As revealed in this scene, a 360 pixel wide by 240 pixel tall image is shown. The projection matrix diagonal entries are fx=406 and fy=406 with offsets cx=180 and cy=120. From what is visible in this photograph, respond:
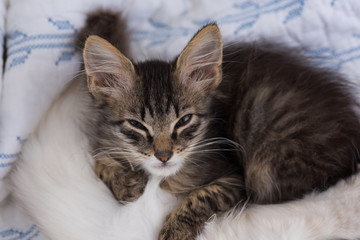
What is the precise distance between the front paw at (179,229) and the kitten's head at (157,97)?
0.54 ft

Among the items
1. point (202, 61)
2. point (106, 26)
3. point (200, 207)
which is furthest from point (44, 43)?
point (200, 207)

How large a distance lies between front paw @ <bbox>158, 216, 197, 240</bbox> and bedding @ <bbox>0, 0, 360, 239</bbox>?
0.18ft

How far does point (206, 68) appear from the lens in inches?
56.9

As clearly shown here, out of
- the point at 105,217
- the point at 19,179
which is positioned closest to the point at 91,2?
the point at 19,179

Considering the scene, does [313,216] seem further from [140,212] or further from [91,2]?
[91,2]

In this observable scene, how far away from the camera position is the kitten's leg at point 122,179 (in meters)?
1.47

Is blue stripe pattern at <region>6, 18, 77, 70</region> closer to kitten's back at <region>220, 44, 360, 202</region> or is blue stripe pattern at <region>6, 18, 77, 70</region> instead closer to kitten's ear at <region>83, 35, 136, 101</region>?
kitten's ear at <region>83, 35, 136, 101</region>

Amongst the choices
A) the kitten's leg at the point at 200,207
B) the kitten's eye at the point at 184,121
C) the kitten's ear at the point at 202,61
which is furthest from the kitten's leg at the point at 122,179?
the kitten's ear at the point at 202,61

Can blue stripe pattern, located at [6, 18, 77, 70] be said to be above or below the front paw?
above

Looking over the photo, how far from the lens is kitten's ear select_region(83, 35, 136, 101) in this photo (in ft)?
4.34

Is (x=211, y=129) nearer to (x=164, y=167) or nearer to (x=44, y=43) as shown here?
(x=164, y=167)

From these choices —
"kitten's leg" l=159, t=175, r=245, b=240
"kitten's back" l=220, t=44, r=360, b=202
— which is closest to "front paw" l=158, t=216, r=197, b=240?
"kitten's leg" l=159, t=175, r=245, b=240

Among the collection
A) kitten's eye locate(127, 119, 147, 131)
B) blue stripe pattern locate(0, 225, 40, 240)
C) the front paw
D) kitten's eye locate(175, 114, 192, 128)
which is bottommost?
blue stripe pattern locate(0, 225, 40, 240)

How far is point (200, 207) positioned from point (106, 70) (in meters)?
0.57
